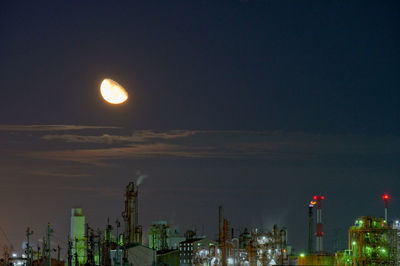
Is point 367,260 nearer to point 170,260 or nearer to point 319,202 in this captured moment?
point 319,202

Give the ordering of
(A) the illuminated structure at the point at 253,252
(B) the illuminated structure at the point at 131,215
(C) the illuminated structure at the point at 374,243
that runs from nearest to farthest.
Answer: (C) the illuminated structure at the point at 374,243 < (A) the illuminated structure at the point at 253,252 < (B) the illuminated structure at the point at 131,215

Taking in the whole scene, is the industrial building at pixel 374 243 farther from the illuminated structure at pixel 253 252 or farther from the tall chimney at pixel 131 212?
the tall chimney at pixel 131 212

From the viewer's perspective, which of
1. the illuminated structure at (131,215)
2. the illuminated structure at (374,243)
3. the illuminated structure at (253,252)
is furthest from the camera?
the illuminated structure at (131,215)

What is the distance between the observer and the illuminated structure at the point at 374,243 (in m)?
53.1

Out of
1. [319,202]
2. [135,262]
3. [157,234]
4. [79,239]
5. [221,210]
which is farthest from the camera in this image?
[157,234]

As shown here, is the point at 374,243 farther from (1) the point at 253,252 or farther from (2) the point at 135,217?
(2) the point at 135,217

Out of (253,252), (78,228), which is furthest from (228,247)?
(78,228)

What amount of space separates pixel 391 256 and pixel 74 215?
159 ft

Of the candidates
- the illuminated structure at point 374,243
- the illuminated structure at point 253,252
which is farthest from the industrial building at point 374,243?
the illuminated structure at point 253,252

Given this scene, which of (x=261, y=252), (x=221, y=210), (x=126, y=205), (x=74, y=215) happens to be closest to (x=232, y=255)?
(x=261, y=252)

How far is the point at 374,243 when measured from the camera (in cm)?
5341

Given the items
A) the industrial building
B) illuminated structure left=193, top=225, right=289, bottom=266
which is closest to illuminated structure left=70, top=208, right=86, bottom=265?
illuminated structure left=193, top=225, right=289, bottom=266

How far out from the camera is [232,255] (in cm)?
7044

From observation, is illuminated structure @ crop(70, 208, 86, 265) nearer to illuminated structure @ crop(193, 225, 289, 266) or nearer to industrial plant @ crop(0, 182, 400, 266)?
industrial plant @ crop(0, 182, 400, 266)
